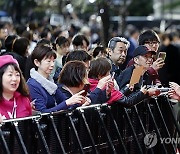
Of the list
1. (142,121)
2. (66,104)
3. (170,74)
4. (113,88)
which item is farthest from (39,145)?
(170,74)

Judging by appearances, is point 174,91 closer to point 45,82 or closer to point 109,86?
point 109,86

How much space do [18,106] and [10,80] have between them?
312 mm

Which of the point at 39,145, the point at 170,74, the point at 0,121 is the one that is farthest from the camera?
the point at 170,74

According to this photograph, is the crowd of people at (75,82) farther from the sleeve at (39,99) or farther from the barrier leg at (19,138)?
the barrier leg at (19,138)

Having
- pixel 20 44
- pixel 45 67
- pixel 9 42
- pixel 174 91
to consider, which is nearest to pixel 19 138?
pixel 45 67

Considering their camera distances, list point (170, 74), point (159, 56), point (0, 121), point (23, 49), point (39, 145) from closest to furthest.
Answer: point (0, 121) < point (39, 145) < point (159, 56) < point (23, 49) < point (170, 74)

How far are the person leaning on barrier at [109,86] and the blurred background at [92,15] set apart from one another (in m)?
10.3

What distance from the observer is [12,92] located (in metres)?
8.27

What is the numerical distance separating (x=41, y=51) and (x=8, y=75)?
1.63 m

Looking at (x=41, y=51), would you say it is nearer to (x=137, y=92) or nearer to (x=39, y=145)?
(x=137, y=92)

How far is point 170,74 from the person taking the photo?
18.3 metres

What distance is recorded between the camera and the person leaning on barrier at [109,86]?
937 centimetres

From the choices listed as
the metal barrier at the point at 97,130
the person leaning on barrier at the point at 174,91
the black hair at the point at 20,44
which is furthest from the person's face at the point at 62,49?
the person leaning on barrier at the point at 174,91

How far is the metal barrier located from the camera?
7.91m
